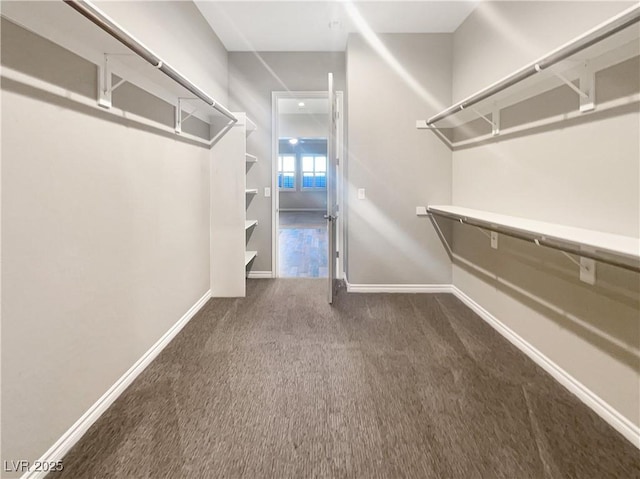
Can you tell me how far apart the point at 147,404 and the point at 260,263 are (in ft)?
8.55

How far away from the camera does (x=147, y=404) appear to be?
180 cm

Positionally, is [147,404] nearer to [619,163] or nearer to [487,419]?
[487,419]

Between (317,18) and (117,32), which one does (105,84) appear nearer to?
(117,32)

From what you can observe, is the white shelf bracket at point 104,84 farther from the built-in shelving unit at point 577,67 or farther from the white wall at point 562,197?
the white wall at point 562,197

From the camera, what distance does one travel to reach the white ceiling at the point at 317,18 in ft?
9.87

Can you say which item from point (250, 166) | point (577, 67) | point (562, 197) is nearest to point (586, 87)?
point (577, 67)

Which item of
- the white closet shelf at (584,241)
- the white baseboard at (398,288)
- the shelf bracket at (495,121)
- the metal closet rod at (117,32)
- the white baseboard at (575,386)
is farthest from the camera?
the white baseboard at (398,288)

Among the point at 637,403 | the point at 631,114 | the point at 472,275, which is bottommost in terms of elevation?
the point at 637,403

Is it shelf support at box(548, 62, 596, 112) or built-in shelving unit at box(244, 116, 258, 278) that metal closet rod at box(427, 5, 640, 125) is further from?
built-in shelving unit at box(244, 116, 258, 278)

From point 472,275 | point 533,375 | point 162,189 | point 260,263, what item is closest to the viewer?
point 533,375

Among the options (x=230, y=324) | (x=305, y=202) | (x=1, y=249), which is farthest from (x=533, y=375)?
(x=305, y=202)

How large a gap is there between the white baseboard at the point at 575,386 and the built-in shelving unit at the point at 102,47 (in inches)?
104

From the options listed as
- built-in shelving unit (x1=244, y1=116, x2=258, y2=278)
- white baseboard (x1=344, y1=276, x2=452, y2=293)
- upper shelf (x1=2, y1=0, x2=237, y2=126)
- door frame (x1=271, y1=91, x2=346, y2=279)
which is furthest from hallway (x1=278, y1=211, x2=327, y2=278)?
upper shelf (x1=2, y1=0, x2=237, y2=126)

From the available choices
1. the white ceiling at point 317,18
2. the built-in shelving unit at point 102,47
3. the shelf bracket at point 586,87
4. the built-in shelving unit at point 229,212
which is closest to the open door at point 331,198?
the white ceiling at point 317,18
